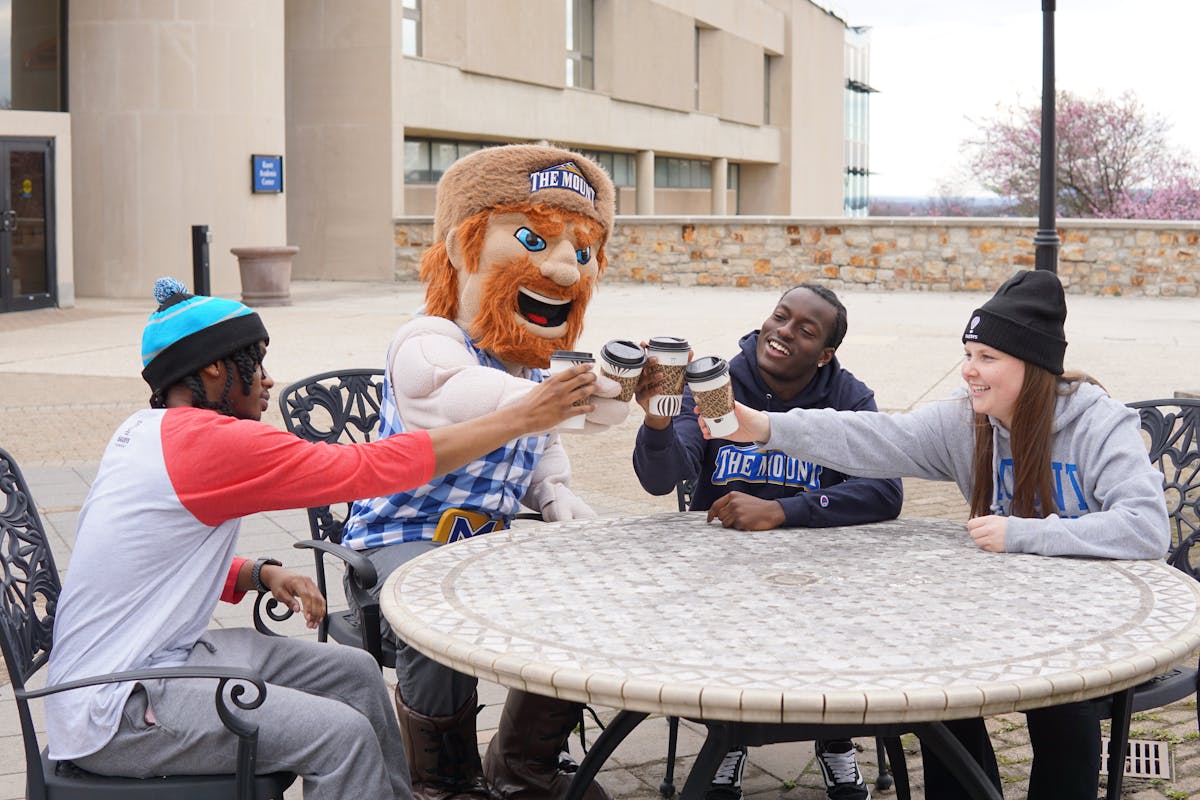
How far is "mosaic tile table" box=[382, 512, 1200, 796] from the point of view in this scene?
7.23ft

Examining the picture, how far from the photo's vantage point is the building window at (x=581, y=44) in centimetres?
3491

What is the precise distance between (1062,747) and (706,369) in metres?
1.10

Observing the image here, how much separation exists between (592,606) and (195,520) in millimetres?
765

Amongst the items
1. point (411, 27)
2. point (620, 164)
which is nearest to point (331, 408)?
point (411, 27)

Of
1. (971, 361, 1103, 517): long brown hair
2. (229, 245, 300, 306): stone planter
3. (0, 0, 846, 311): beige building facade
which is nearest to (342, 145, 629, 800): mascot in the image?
(971, 361, 1103, 517): long brown hair

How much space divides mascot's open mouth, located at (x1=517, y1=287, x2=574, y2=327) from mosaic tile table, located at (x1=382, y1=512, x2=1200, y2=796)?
76 cm

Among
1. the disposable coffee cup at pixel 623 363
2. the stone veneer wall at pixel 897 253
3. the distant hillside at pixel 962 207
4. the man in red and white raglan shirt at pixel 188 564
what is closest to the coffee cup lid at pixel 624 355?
the disposable coffee cup at pixel 623 363

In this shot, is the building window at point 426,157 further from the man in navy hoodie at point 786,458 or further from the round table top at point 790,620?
the round table top at point 790,620

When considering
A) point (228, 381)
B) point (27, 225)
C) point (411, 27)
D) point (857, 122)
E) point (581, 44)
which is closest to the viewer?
point (228, 381)

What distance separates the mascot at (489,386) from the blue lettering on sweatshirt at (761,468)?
1.40 ft

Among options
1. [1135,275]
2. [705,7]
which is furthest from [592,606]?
[705,7]

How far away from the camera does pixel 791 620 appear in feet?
8.56

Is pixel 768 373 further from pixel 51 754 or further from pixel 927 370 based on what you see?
pixel 927 370

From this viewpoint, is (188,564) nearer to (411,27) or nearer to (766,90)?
(411,27)
